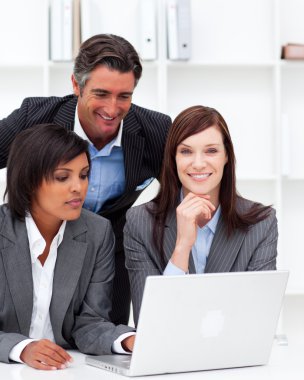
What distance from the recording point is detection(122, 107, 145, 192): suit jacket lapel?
278 cm

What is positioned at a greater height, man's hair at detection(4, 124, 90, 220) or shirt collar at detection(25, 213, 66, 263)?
man's hair at detection(4, 124, 90, 220)

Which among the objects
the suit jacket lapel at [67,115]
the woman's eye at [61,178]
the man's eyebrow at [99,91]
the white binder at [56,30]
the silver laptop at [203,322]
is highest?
the white binder at [56,30]

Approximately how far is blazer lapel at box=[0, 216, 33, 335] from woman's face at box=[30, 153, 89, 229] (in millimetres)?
117

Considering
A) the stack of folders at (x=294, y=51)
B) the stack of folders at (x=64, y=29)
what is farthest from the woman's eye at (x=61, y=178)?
the stack of folders at (x=294, y=51)

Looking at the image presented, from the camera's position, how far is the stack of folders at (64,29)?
4398 mm

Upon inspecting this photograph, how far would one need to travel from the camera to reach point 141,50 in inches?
177

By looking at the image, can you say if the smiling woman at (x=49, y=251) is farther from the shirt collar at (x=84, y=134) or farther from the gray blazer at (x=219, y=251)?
the shirt collar at (x=84, y=134)

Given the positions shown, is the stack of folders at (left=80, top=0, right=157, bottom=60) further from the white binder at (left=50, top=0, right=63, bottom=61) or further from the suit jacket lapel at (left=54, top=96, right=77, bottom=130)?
the suit jacket lapel at (left=54, top=96, right=77, bottom=130)

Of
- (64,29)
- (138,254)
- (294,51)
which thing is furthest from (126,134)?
(294,51)

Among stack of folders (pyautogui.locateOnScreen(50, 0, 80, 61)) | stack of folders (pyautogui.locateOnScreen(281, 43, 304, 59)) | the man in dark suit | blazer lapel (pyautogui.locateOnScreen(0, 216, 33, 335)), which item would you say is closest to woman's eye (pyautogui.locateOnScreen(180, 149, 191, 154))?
the man in dark suit

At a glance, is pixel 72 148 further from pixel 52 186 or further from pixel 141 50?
pixel 141 50

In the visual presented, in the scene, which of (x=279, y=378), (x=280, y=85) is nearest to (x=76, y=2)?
(x=280, y=85)

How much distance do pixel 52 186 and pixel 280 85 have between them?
2.74m

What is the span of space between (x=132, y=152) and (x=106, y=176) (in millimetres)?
119
